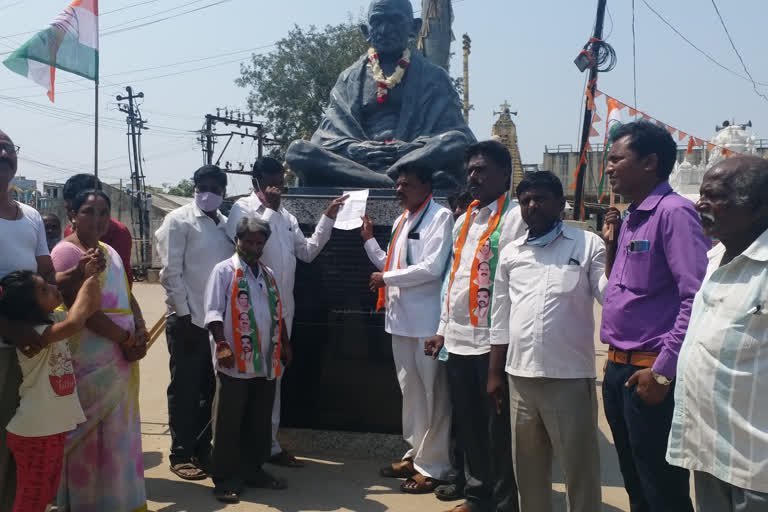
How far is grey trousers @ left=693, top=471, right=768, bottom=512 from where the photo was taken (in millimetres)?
1939

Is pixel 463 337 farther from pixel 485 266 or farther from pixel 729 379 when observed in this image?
pixel 729 379

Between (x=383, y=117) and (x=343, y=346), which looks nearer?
(x=343, y=346)

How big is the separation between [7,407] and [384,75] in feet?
12.6

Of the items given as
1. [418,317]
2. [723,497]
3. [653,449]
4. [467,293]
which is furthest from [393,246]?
[723,497]

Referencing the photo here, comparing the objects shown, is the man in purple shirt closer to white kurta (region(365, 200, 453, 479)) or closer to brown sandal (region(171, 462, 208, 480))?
white kurta (region(365, 200, 453, 479))

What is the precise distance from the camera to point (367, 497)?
3951 millimetres

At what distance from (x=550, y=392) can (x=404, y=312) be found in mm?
1294

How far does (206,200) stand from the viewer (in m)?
4.40

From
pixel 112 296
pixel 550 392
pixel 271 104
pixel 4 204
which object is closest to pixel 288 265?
pixel 112 296

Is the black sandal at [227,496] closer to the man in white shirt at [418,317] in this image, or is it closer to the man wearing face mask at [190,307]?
the man wearing face mask at [190,307]

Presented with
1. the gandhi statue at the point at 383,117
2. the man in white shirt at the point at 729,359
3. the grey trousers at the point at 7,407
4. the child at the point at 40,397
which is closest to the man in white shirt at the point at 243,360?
the child at the point at 40,397

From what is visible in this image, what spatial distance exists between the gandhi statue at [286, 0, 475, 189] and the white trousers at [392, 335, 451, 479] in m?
1.50

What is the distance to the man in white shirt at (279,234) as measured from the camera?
4.48 metres

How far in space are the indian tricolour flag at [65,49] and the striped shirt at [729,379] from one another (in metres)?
3.16
